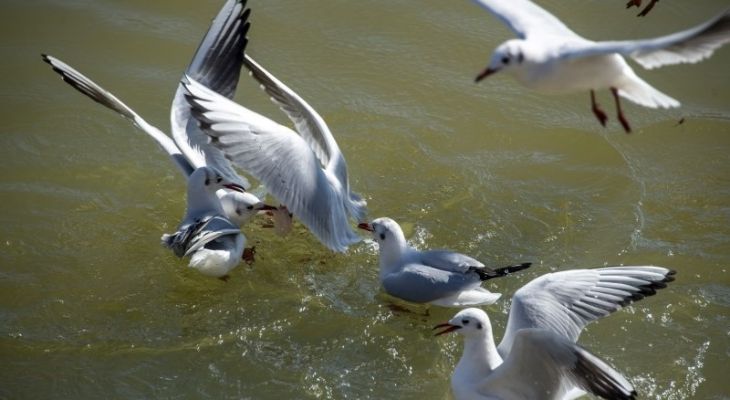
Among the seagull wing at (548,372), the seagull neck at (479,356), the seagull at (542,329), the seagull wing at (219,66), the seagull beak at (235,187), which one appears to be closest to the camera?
the seagull wing at (548,372)

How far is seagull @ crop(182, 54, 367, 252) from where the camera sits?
5410 millimetres

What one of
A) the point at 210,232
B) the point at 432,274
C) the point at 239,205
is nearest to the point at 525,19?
the point at 432,274

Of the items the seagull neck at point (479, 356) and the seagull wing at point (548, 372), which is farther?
the seagull neck at point (479, 356)

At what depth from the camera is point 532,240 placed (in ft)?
20.3

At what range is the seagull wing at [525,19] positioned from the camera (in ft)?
14.9

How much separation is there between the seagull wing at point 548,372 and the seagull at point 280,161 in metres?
1.40

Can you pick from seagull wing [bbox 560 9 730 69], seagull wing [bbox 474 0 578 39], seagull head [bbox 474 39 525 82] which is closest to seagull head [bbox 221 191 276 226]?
seagull wing [bbox 474 0 578 39]

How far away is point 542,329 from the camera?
436 cm

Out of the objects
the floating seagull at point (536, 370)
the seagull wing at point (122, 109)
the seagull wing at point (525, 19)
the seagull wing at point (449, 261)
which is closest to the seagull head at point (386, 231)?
the seagull wing at point (449, 261)

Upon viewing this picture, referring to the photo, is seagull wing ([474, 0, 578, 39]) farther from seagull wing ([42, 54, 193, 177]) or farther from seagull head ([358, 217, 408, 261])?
seagull wing ([42, 54, 193, 177])

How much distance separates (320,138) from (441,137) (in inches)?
43.8

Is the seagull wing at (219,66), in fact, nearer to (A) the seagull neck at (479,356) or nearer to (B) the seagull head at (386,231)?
(B) the seagull head at (386,231)

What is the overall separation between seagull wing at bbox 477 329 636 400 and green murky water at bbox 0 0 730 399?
1.64 ft

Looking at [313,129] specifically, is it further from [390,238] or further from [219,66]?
[390,238]
